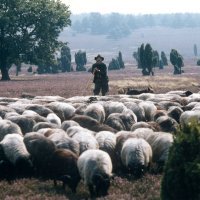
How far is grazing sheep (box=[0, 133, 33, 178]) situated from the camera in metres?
16.4

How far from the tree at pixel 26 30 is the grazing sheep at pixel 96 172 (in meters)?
56.5

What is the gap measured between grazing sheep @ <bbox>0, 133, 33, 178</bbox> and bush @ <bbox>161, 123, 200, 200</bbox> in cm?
649

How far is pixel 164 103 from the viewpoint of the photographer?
2797 centimetres

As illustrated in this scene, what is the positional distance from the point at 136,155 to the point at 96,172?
7.65ft

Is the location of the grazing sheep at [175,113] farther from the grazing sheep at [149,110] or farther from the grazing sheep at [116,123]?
the grazing sheep at [116,123]

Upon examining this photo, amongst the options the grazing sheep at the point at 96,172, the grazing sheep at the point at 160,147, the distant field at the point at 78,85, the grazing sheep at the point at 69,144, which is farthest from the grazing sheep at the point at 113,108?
the distant field at the point at 78,85

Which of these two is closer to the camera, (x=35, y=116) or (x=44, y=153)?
(x=44, y=153)

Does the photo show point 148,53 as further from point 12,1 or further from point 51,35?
point 12,1

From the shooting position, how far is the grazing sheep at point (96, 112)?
24250 mm

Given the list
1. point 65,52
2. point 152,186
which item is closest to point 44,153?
point 152,186

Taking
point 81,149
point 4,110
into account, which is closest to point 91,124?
point 81,149

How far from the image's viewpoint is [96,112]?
24.4 meters

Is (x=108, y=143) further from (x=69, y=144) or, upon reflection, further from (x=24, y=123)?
(x=24, y=123)

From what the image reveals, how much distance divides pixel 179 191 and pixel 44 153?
6482 mm
